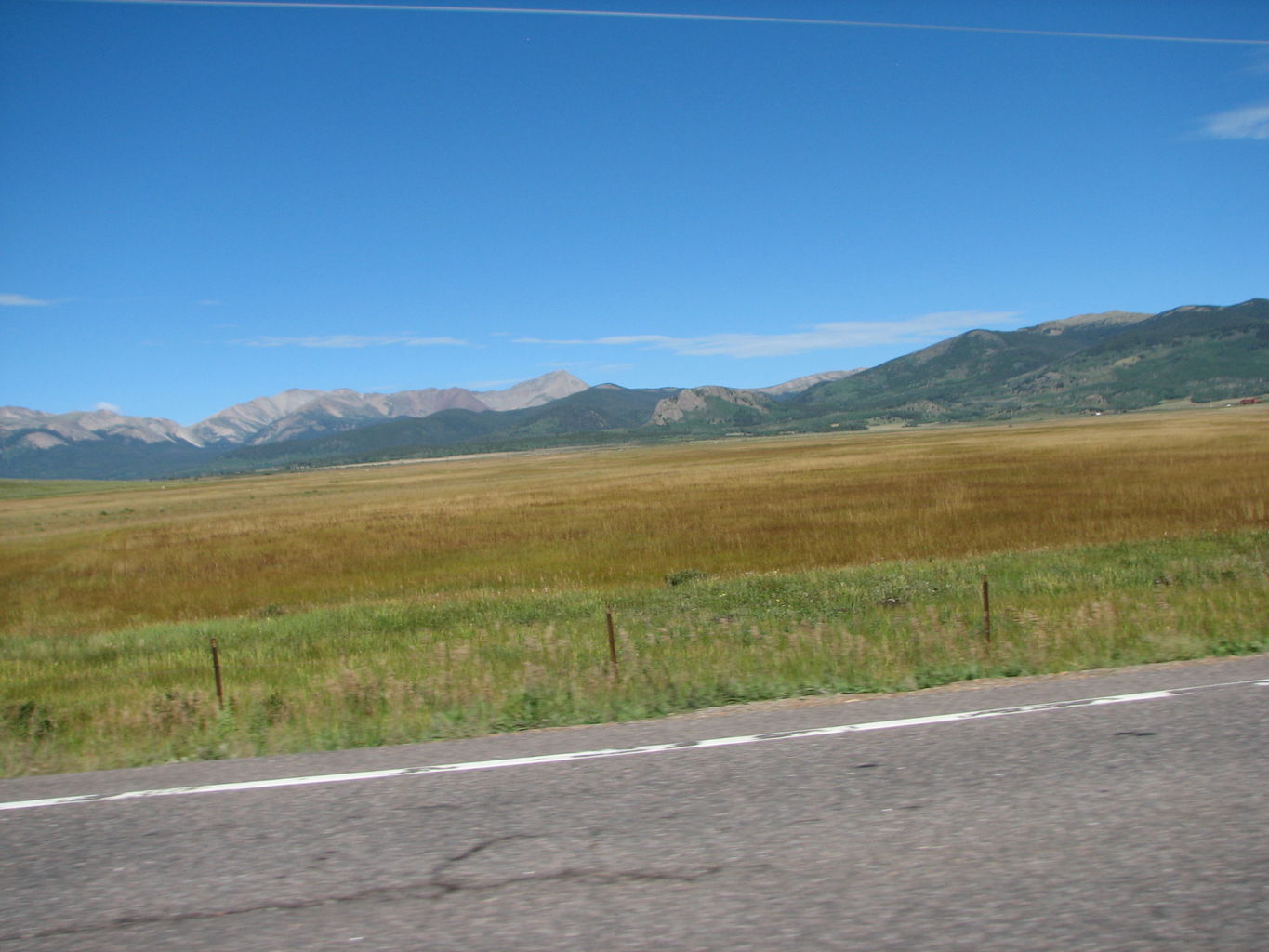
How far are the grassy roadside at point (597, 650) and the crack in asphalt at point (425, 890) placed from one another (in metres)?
3.95

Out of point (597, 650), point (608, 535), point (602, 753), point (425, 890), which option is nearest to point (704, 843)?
point (425, 890)

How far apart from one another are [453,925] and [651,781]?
86.3 inches

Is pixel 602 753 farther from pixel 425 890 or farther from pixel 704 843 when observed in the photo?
pixel 425 890

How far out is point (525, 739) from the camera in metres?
8.41

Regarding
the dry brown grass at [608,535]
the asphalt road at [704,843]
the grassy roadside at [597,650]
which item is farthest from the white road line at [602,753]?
the dry brown grass at [608,535]

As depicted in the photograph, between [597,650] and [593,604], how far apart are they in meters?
7.11

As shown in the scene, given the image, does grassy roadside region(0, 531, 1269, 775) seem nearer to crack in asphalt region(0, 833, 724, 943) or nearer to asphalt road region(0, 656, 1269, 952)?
asphalt road region(0, 656, 1269, 952)

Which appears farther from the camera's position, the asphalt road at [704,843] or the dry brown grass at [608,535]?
the dry brown grass at [608,535]

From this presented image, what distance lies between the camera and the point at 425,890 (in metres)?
5.29

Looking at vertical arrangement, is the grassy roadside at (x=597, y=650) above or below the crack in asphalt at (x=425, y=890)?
below

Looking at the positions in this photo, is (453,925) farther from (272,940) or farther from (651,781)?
(651,781)

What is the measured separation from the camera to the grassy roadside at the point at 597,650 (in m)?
10.3

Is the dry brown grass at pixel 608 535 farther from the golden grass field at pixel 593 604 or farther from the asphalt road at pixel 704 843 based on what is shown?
the asphalt road at pixel 704 843

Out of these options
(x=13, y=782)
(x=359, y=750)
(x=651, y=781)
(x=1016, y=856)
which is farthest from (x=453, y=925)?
(x=13, y=782)
